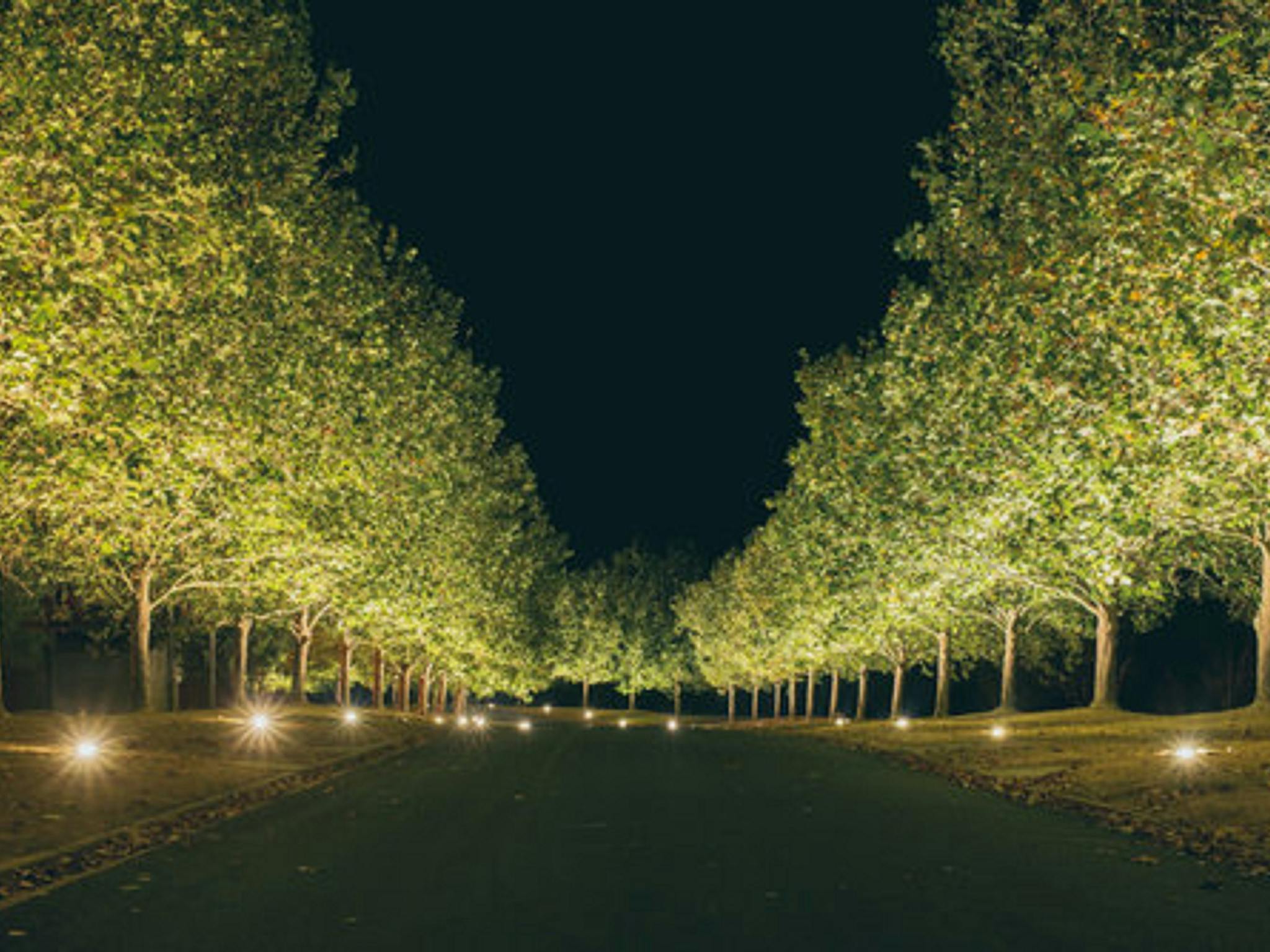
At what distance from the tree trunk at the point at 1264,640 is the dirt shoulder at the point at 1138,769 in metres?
0.48

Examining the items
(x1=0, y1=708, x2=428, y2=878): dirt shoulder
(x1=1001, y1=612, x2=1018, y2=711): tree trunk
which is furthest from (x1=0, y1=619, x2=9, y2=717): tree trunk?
(x1=1001, y1=612, x2=1018, y2=711): tree trunk

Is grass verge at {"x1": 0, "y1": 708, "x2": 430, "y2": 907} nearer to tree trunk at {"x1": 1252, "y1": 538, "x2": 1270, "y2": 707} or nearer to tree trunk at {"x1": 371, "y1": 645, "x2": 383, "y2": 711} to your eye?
tree trunk at {"x1": 1252, "y1": 538, "x2": 1270, "y2": 707}

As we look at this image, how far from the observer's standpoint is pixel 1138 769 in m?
20.7

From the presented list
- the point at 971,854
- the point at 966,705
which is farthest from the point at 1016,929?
the point at 966,705

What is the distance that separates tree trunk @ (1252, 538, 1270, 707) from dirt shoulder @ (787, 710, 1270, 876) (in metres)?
0.48

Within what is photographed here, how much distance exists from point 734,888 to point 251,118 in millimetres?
21628

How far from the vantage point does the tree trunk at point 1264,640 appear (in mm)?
28781

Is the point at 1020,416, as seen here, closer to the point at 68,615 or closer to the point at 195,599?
the point at 195,599

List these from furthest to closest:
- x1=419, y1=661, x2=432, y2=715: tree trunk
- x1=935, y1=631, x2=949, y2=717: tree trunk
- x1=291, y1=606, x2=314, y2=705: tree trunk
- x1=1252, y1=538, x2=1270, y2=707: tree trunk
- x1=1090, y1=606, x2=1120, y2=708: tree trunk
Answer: x1=419, y1=661, x2=432, y2=715: tree trunk < x1=935, y1=631, x2=949, y2=717: tree trunk < x1=291, y1=606, x2=314, y2=705: tree trunk < x1=1090, y1=606, x2=1120, y2=708: tree trunk < x1=1252, y1=538, x2=1270, y2=707: tree trunk

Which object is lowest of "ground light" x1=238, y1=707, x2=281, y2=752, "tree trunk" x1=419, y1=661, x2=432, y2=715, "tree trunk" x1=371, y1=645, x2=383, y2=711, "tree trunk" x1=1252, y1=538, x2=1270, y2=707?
"tree trunk" x1=419, y1=661, x2=432, y2=715

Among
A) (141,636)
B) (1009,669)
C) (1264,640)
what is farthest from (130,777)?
(1009,669)

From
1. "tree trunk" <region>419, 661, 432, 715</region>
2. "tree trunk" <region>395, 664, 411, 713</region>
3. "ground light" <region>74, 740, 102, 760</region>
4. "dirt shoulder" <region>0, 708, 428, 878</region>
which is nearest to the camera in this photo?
"dirt shoulder" <region>0, 708, 428, 878</region>

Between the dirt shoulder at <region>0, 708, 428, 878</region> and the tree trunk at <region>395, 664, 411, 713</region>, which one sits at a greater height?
the dirt shoulder at <region>0, 708, 428, 878</region>

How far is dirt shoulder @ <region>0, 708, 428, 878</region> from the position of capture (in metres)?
14.2
